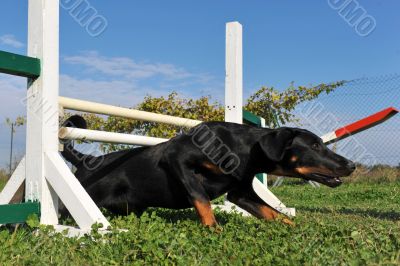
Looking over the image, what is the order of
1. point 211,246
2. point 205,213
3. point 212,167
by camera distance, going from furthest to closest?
1. point 212,167
2. point 205,213
3. point 211,246

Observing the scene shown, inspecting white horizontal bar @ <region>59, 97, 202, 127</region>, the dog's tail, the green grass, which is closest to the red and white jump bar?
white horizontal bar @ <region>59, 97, 202, 127</region>

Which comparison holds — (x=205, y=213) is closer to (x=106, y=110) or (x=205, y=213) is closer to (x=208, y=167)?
(x=208, y=167)

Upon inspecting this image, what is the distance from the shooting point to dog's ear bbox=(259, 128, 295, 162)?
3.04 meters

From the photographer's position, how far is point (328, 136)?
701 cm

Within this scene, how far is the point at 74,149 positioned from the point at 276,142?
1495 millimetres

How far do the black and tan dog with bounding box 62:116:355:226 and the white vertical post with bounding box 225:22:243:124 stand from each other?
3.06ft

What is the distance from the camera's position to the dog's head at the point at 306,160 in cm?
314

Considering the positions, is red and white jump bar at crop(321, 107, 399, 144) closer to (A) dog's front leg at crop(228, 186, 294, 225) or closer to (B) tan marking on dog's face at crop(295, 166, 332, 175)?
(A) dog's front leg at crop(228, 186, 294, 225)

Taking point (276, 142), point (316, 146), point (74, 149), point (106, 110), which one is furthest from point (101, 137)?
point (316, 146)

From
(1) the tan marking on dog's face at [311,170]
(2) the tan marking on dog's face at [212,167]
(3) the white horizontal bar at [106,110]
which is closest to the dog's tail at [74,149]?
(3) the white horizontal bar at [106,110]

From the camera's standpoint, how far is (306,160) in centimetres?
319

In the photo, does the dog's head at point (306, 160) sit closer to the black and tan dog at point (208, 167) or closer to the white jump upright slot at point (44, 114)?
the black and tan dog at point (208, 167)

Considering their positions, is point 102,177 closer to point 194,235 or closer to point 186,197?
point 186,197

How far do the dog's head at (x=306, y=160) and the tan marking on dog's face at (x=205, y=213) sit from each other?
21.2 inches
